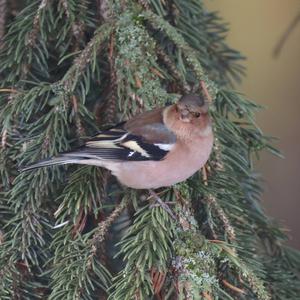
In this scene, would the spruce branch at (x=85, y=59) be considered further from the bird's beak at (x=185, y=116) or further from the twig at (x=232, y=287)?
the twig at (x=232, y=287)

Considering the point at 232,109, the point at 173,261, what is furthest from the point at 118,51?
the point at 173,261

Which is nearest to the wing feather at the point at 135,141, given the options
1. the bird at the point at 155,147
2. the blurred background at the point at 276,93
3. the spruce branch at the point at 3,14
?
→ the bird at the point at 155,147

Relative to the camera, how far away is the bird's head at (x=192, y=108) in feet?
6.27

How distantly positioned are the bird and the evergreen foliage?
3 centimetres

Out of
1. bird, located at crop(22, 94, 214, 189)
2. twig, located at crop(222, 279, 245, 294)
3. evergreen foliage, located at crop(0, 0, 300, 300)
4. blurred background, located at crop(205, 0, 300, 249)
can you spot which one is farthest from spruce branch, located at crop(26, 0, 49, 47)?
blurred background, located at crop(205, 0, 300, 249)

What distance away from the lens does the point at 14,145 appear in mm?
1830

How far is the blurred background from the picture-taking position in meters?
3.72

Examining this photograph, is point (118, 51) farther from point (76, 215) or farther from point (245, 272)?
point (245, 272)

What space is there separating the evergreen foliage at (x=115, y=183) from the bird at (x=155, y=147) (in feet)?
0.11

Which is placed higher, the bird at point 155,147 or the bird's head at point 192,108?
the bird's head at point 192,108

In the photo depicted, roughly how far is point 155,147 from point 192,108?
0.18 meters

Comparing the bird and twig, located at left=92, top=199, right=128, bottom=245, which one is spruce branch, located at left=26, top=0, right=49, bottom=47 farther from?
twig, located at left=92, top=199, right=128, bottom=245

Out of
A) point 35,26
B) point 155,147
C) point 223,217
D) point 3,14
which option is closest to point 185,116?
point 155,147

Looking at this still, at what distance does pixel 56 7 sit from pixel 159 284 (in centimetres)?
87
